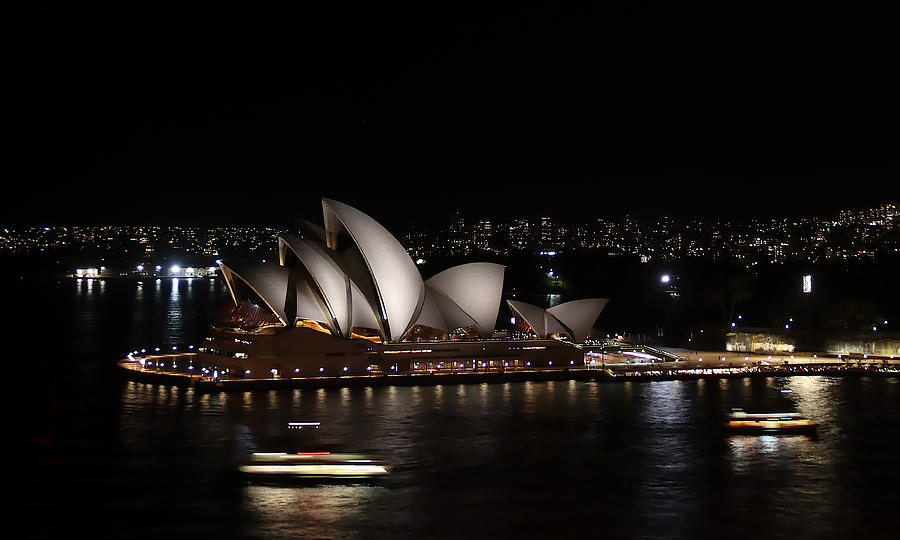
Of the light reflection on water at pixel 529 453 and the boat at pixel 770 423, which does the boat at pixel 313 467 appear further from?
the boat at pixel 770 423

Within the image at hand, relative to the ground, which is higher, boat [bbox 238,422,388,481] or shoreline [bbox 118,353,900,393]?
shoreline [bbox 118,353,900,393]

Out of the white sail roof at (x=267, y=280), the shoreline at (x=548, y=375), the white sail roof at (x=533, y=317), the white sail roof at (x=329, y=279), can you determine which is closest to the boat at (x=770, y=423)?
the shoreline at (x=548, y=375)

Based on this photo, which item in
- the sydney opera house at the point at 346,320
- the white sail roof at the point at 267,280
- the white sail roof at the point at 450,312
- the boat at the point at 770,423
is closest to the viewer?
the boat at the point at 770,423

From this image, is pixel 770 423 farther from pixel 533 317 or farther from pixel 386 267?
pixel 386 267

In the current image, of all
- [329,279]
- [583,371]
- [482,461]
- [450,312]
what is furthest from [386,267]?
[482,461]

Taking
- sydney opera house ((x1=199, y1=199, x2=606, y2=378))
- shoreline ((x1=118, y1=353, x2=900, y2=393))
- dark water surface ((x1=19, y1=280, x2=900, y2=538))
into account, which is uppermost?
sydney opera house ((x1=199, y1=199, x2=606, y2=378))

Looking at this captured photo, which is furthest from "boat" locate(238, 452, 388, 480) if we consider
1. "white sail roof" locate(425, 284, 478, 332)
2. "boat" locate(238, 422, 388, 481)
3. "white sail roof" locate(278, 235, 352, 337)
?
"white sail roof" locate(425, 284, 478, 332)

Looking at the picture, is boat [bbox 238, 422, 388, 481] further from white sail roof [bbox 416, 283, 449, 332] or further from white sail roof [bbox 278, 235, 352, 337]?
white sail roof [bbox 416, 283, 449, 332]
